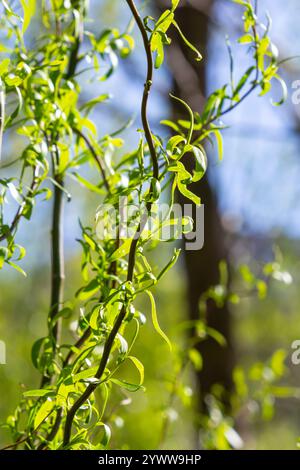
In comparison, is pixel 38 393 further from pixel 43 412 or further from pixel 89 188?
pixel 89 188

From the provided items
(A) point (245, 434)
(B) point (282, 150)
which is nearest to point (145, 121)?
(A) point (245, 434)

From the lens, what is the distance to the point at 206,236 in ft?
6.83

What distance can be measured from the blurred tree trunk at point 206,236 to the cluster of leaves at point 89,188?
1122mm

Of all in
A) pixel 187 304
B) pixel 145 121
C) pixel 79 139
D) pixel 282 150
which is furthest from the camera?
pixel 282 150

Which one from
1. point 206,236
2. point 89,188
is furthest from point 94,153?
point 206,236

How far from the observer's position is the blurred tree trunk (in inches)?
74.3

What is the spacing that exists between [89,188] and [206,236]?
4.71 ft

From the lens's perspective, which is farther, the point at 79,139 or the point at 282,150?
the point at 282,150

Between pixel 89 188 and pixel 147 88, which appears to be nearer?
pixel 147 88

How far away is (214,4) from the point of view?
2209mm

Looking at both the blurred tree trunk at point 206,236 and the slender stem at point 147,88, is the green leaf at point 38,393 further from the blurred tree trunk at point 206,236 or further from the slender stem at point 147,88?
the blurred tree trunk at point 206,236

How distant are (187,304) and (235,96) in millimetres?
1462

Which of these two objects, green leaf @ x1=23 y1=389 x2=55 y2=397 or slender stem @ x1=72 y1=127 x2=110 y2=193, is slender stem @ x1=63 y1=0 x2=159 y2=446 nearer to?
green leaf @ x1=23 y1=389 x2=55 y2=397
